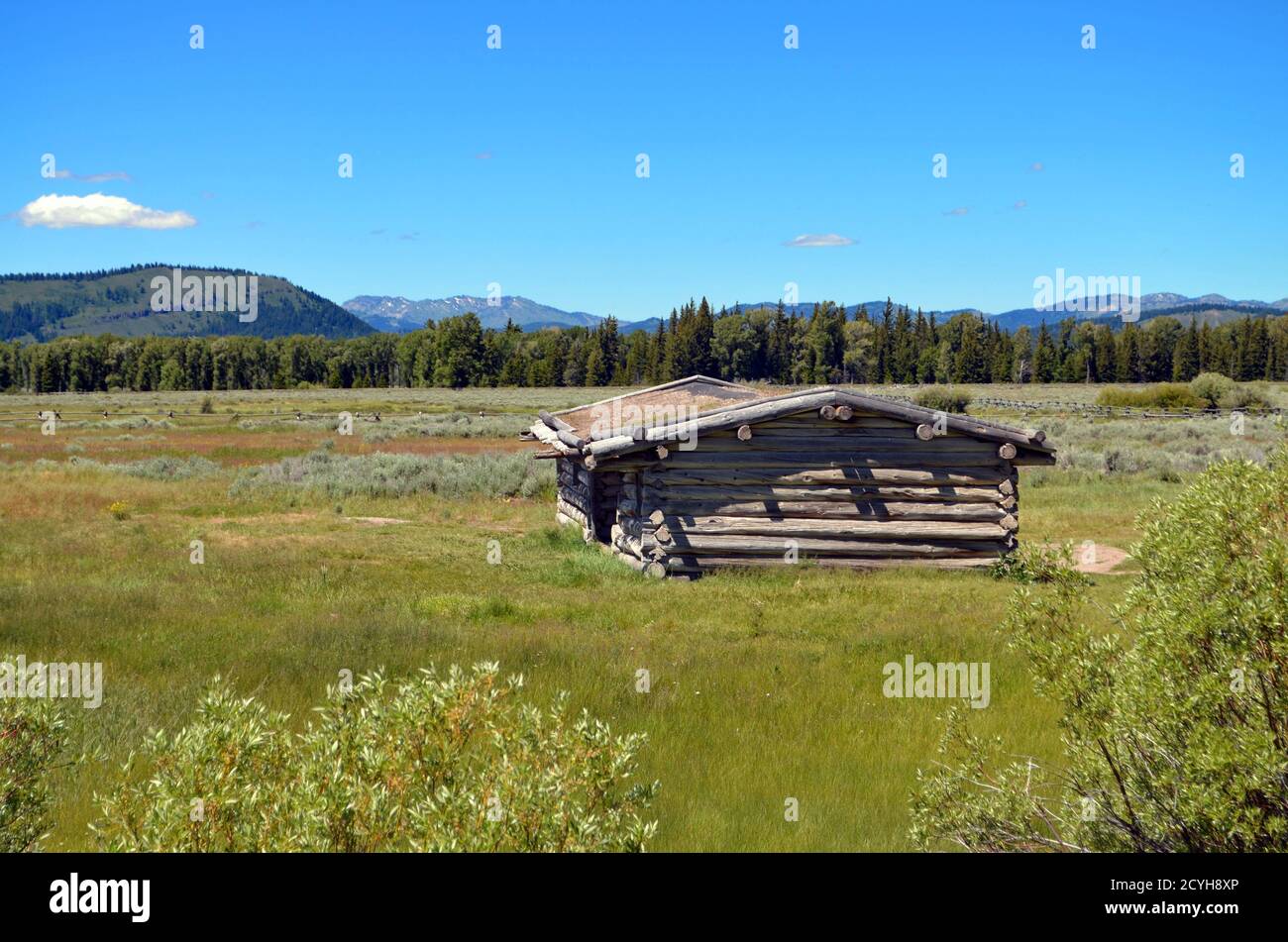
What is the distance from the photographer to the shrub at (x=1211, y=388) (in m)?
68.4

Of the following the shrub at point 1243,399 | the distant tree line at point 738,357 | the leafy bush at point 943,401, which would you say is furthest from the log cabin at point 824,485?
the distant tree line at point 738,357

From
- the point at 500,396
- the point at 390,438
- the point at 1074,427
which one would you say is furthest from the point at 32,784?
the point at 500,396

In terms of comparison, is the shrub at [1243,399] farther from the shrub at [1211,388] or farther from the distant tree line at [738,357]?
the distant tree line at [738,357]

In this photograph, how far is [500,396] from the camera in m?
97.6

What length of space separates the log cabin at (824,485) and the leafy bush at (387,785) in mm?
11696

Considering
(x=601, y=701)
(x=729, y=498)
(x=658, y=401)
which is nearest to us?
(x=601, y=701)

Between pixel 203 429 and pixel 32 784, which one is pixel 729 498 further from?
pixel 203 429

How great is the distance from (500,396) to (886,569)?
3307 inches

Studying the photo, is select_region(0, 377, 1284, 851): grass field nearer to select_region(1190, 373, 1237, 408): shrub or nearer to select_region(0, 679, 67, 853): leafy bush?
select_region(0, 679, 67, 853): leafy bush

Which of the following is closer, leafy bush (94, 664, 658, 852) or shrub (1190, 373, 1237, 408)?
leafy bush (94, 664, 658, 852)

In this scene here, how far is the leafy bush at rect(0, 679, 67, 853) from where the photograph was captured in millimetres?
3848

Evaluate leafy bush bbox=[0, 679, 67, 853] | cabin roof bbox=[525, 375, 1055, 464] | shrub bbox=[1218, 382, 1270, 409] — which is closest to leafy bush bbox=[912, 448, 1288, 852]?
leafy bush bbox=[0, 679, 67, 853]

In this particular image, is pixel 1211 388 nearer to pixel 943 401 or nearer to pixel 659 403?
pixel 943 401

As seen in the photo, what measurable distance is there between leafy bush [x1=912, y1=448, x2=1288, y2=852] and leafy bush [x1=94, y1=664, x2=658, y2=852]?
226 centimetres
